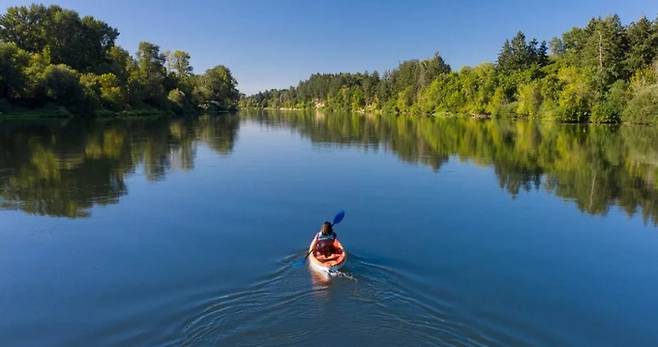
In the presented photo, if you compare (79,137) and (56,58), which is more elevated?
(56,58)

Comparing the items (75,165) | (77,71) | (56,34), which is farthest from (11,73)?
(75,165)

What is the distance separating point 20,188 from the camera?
20578mm

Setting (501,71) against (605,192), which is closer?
(605,192)

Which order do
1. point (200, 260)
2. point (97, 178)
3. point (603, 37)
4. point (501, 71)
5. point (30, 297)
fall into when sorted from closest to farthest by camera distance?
point (30, 297)
point (200, 260)
point (97, 178)
point (603, 37)
point (501, 71)

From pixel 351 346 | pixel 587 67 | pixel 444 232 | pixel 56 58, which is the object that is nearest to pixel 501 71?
pixel 587 67

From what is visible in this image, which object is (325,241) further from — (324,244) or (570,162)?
(570,162)

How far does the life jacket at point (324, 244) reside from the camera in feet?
38.9

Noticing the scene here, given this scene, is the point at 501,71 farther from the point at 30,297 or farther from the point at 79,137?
the point at 30,297

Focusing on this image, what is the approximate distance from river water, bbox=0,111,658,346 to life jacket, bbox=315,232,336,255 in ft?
1.91

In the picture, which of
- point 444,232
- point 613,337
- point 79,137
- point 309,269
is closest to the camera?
point 613,337

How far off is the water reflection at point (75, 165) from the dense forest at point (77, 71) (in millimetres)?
30732

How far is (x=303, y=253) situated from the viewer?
1298 cm

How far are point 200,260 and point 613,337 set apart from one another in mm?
8585

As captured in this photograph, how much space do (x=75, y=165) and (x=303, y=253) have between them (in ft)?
60.3
